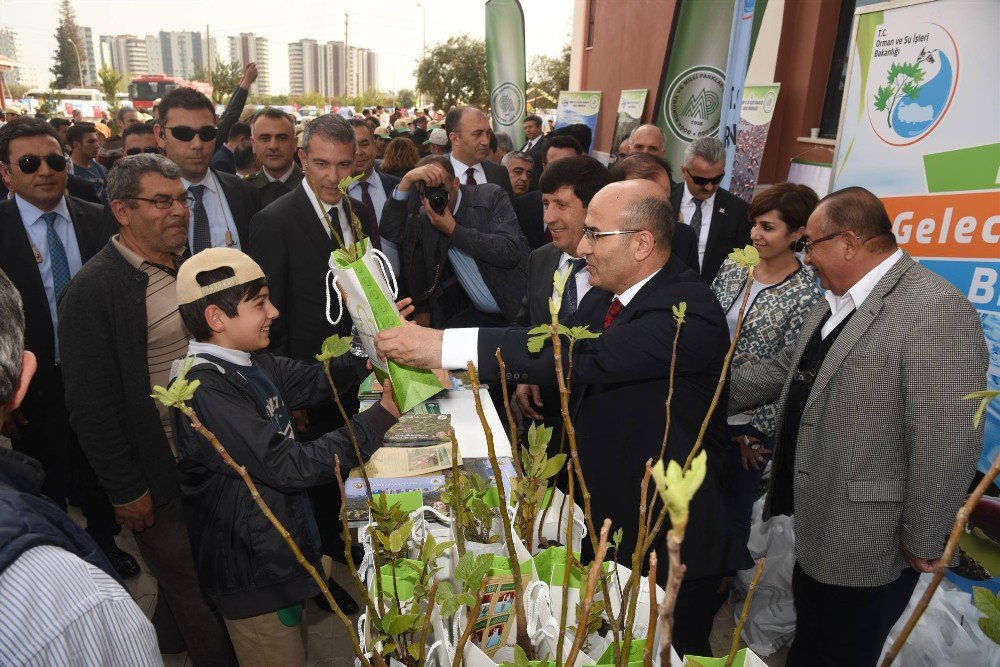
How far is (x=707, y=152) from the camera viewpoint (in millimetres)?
4508

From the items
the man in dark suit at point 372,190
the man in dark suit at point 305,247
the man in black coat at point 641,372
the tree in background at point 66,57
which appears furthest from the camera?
the tree in background at point 66,57

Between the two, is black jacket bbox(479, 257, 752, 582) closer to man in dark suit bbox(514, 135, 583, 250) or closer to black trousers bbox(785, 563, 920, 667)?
black trousers bbox(785, 563, 920, 667)

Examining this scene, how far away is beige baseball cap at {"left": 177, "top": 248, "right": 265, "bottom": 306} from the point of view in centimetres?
195

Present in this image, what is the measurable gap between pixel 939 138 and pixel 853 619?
79.5 inches

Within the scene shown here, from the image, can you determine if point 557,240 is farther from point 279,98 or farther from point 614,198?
point 279,98

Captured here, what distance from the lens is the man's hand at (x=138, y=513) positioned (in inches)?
96.9

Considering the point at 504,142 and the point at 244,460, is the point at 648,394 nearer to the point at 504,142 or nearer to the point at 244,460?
the point at 244,460

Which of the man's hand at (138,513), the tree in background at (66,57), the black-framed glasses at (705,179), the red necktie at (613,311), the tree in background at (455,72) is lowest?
the man's hand at (138,513)

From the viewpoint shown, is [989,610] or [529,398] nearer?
[989,610]

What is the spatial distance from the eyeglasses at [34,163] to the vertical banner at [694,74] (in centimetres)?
460

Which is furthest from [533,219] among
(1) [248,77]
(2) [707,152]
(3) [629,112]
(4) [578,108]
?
(4) [578,108]

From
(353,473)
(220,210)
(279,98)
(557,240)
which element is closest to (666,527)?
(353,473)

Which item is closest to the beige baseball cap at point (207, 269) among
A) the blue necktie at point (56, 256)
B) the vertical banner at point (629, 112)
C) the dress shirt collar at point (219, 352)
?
the dress shirt collar at point (219, 352)

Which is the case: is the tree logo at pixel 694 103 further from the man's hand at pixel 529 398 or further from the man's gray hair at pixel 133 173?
the man's gray hair at pixel 133 173
